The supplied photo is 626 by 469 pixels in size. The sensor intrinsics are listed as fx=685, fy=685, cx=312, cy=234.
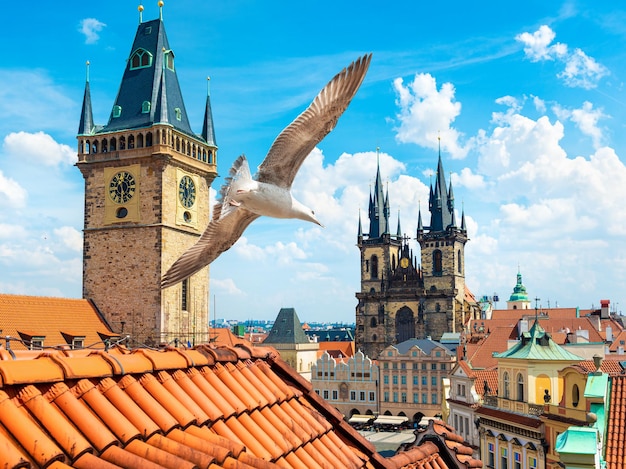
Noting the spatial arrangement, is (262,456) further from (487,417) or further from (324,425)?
(487,417)

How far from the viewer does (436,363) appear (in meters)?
64.6

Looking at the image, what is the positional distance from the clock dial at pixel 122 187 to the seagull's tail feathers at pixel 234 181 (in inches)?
1331

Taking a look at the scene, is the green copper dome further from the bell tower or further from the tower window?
the tower window

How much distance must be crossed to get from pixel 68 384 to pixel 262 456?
3.89 ft

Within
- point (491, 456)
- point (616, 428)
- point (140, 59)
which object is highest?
point (140, 59)

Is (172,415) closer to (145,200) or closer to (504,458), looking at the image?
(504,458)

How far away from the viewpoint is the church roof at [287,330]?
74.9 meters

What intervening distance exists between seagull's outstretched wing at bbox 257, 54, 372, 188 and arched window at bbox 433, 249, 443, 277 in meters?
85.3

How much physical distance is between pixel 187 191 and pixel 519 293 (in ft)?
296

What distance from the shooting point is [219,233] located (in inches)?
196

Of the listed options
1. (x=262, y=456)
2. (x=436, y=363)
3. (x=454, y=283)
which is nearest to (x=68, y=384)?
(x=262, y=456)

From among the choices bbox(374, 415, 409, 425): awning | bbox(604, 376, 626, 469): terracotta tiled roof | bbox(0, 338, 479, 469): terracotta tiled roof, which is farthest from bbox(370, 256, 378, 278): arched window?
bbox(0, 338, 479, 469): terracotta tiled roof

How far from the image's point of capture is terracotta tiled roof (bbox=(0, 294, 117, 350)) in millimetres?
29984

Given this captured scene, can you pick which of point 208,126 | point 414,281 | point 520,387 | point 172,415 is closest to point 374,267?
point 414,281
